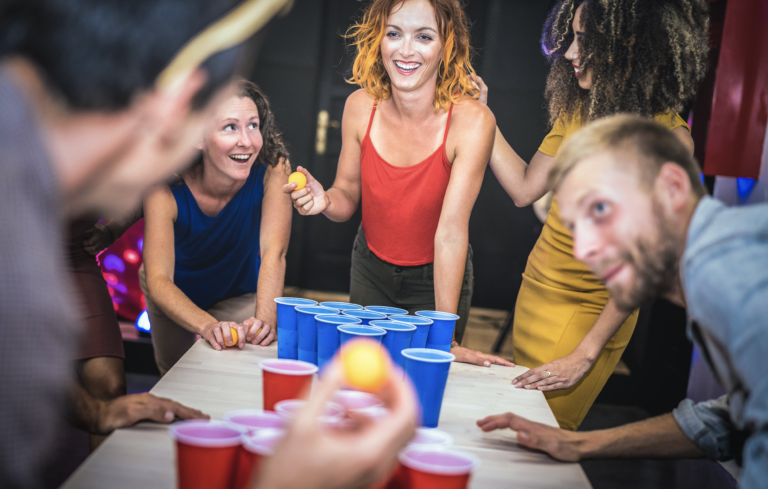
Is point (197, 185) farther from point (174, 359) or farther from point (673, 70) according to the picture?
point (673, 70)

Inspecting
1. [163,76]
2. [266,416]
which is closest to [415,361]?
[266,416]

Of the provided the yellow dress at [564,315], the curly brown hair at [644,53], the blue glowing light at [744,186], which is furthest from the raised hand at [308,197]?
the blue glowing light at [744,186]

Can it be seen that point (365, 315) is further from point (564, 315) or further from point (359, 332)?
point (564, 315)

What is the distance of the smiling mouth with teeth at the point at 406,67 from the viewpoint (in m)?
2.29

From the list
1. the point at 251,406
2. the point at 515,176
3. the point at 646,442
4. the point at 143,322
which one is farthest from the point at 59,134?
the point at 143,322

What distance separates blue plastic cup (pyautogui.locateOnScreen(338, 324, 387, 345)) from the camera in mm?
1349

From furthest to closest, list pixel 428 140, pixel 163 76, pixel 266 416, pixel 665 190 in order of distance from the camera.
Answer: pixel 428 140
pixel 665 190
pixel 266 416
pixel 163 76

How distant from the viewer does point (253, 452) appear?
829 millimetres

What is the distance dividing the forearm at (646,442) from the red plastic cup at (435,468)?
53cm

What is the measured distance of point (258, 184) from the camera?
2482 millimetres

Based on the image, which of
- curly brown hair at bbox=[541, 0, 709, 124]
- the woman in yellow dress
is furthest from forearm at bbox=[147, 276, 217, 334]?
curly brown hair at bbox=[541, 0, 709, 124]

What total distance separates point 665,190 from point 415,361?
600 mm

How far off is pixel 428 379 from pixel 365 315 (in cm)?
38

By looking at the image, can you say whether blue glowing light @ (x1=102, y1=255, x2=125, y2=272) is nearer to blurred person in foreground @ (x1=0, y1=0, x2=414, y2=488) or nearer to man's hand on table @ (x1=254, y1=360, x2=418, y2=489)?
blurred person in foreground @ (x1=0, y1=0, x2=414, y2=488)
